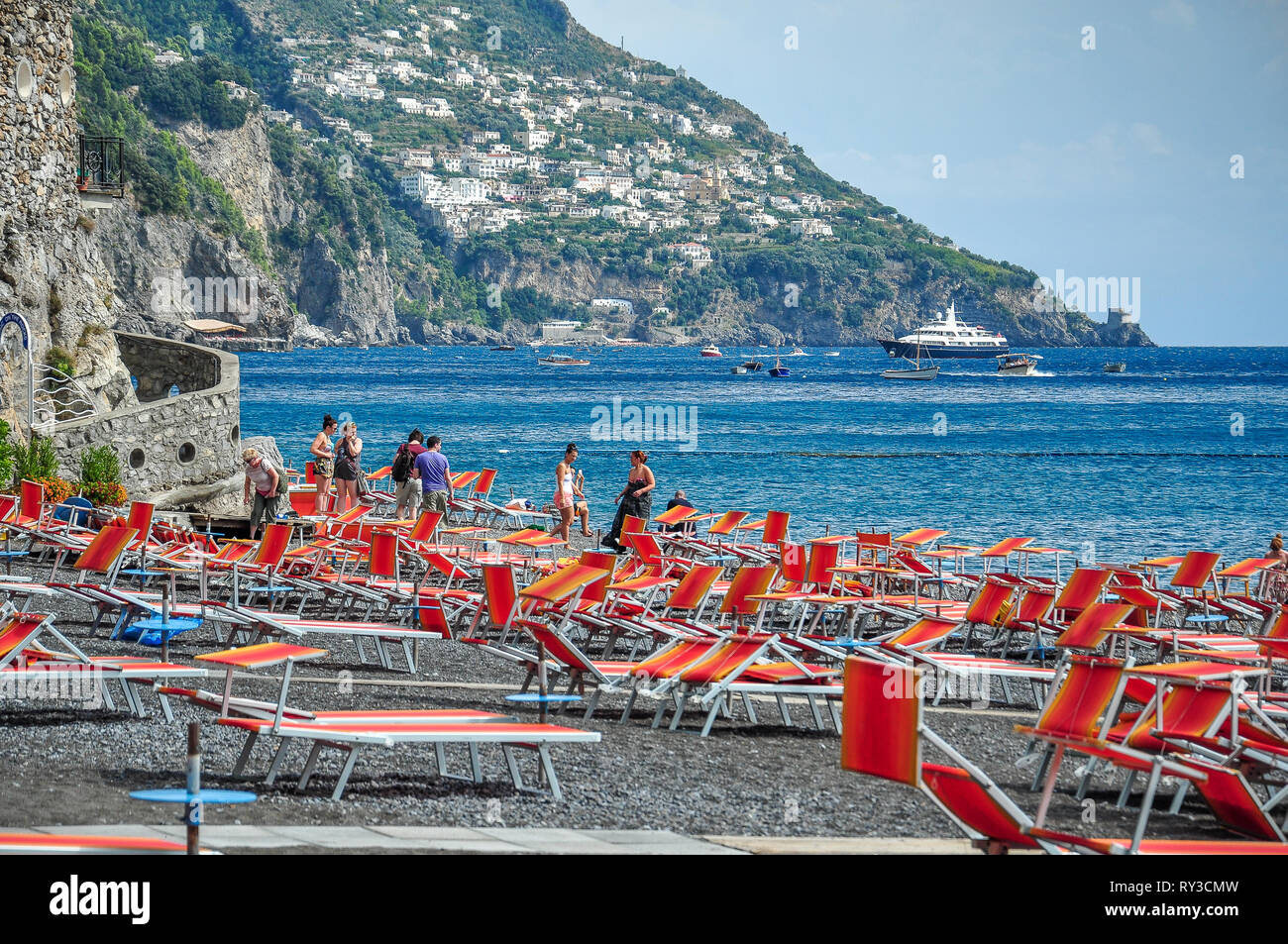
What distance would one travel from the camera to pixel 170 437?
739 inches

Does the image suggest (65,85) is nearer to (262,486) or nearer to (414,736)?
(262,486)

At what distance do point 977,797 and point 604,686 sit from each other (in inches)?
146

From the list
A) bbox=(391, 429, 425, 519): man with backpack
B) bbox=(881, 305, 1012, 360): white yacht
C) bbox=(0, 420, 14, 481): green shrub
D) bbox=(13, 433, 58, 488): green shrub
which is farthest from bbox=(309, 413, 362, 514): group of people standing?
bbox=(881, 305, 1012, 360): white yacht

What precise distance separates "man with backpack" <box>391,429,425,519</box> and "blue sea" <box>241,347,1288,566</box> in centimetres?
828

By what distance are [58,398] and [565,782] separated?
15.4m

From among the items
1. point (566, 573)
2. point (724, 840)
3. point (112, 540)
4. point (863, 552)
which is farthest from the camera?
point (863, 552)

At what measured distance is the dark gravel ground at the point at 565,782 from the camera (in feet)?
19.3

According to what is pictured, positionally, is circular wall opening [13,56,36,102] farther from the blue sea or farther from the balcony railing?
the blue sea

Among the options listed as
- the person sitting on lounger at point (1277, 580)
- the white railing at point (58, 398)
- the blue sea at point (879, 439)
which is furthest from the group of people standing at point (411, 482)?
the blue sea at point (879, 439)

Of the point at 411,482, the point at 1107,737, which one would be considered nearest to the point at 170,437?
the point at 411,482

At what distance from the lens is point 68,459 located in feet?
56.9

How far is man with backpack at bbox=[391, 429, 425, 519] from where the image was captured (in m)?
17.4
